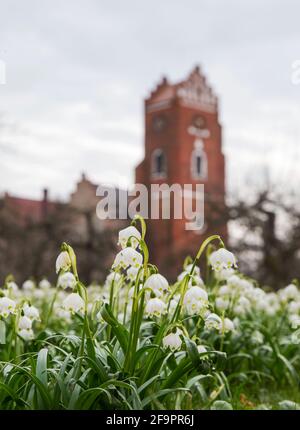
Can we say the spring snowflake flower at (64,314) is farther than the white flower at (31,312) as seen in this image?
Yes

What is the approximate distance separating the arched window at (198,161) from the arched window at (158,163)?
5.39ft

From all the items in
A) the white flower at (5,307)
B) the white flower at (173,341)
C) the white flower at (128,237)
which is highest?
the white flower at (128,237)

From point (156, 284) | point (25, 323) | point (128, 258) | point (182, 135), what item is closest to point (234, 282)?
point (25, 323)

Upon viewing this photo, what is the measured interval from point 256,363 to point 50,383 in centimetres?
241

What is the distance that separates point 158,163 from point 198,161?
246 centimetres

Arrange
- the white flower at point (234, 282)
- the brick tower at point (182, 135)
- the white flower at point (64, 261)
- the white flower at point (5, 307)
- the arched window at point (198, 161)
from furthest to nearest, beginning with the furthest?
the arched window at point (198, 161) → the brick tower at point (182, 135) → the white flower at point (234, 282) → the white flower at point (5, 307) → the white flower at point (64, 261)

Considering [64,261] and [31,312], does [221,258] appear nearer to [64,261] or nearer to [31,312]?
[64,261]

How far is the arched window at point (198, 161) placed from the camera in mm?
39156

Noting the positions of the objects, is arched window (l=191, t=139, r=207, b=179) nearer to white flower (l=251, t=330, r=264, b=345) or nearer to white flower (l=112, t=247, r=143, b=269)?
white flower (l=251, t=330, r=264, b=345)

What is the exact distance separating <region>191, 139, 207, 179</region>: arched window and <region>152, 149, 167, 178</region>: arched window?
1.64 m

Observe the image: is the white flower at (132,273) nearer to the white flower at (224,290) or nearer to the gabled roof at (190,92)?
the white flower at (224,290)

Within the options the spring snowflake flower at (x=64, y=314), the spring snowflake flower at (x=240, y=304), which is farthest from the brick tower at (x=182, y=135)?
the spring snowflake flower at (x=240, y=304)

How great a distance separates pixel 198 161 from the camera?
39281 mm
